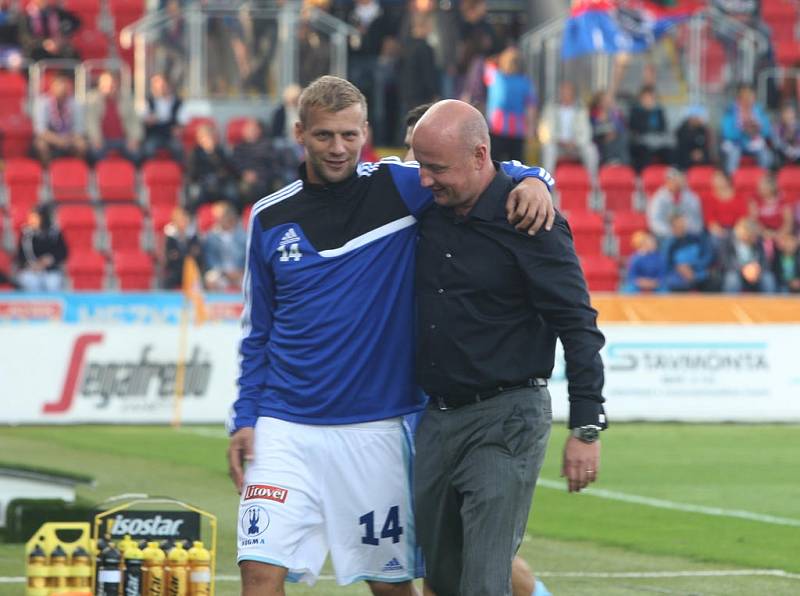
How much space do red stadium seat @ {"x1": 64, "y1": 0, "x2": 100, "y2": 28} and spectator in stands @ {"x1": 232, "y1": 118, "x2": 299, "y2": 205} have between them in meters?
5.13

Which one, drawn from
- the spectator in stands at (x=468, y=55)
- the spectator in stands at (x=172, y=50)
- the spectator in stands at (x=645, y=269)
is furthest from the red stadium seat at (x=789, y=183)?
the spectator in stands at (x=172, y=50)

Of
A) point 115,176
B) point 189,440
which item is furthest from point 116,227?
point 189,440

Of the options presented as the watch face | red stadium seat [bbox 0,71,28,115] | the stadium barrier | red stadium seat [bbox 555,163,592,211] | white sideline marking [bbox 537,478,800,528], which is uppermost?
red stadium seat [bbox 0,71,28,115]

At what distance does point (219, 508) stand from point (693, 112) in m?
15.9

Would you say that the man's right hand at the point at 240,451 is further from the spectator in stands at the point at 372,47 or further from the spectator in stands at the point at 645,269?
the spectator in stands at the point at 372,47

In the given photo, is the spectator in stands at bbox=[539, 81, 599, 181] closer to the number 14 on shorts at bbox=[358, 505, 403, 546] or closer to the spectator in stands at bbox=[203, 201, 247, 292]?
the spectator in stands at bbox=[203, 201, 247, 292]

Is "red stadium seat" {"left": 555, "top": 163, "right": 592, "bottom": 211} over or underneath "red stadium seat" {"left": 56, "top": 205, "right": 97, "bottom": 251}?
over

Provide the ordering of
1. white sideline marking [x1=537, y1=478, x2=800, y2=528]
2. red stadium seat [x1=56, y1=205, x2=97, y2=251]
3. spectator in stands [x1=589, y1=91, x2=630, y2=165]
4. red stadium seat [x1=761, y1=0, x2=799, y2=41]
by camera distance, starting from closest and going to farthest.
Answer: white sideline marking [x1=537, y1=478, x2=800, y2=528]
red stadium seat [x1=56, y1=205, x2=97, y2=251]
spectator in stands [x1=589, y1=91, x2=630, y2=165]
red stadium seat [x1=761, y1=0, x2=799, y2=41]

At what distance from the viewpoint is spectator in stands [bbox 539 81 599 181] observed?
84.8ft

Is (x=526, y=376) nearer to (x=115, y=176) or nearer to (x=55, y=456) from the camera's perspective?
(x=55, y=456)

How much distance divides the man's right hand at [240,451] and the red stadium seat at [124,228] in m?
17.9

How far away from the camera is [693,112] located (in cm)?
2697

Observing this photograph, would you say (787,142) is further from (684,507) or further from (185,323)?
(684,507)

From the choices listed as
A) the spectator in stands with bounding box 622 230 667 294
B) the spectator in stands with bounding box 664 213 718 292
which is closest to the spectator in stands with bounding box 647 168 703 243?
the spectator in stands with bounding box 664 213 718 292
